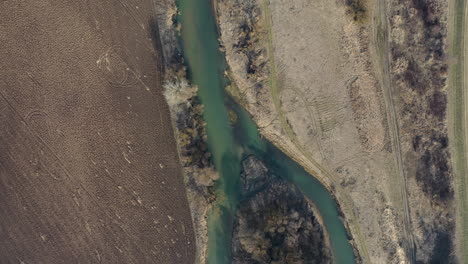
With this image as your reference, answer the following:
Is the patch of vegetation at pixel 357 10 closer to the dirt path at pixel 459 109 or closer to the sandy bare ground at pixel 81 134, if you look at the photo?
the dirt path at pixel 459 109

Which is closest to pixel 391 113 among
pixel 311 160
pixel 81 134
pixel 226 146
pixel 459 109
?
pixel 459 109

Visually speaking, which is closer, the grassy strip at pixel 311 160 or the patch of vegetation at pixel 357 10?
the patch of vegetation at pixel 357 10

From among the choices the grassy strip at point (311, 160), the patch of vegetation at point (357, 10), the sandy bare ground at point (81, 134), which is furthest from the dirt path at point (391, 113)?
the sandy bare ground at point (81, 134)

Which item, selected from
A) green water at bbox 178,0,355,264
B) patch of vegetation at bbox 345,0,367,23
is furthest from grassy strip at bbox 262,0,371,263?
patch of vegetation at bbox 345,0,367,23

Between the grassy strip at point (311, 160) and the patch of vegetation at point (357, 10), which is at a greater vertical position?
the patch of vegetation at point (357, 10)

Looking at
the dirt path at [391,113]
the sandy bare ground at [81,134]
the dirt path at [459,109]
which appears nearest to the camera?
the dirt path at [459,109]

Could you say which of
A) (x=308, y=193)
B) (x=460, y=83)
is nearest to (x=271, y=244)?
(x=308, y=193)

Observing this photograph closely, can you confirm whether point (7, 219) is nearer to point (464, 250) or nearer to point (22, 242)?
point (22, 242)
